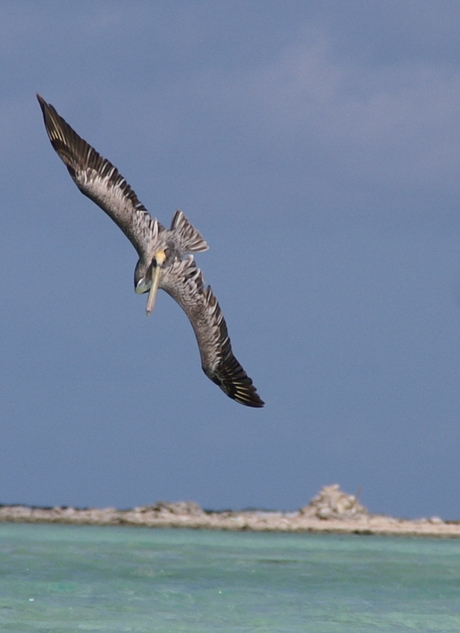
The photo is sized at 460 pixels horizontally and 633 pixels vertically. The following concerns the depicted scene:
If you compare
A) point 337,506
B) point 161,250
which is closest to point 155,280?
point 161,250

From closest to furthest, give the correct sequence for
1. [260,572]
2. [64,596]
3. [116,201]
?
[116,201]
[64,596]
[260,572]

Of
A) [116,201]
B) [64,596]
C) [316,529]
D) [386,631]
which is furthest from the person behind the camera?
[316,529]

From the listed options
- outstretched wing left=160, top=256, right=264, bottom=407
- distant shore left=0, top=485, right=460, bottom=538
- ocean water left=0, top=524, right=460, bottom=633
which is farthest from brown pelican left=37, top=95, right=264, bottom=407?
distant shore left=0, top=485, right=460, bottom=538

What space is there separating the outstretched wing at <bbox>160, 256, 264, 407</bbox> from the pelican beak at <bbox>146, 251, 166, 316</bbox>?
14cm

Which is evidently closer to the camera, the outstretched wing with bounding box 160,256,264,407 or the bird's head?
the bird's head

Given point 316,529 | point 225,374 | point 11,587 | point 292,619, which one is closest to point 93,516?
point 316,529

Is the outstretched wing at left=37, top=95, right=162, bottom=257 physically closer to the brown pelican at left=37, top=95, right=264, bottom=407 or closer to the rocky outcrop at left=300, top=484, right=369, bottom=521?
the brown pelican at left=37, top=95, right=264, bottom=407

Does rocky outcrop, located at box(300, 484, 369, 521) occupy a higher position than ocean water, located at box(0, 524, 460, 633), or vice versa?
rocky outcrop, located at box(300, 484, 369, 521)

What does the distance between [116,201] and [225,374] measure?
248 cm

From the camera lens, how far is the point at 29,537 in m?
35.6

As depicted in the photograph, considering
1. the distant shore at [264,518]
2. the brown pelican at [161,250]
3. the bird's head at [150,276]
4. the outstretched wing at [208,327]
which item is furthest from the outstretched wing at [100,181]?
the distant shore at [264,518]

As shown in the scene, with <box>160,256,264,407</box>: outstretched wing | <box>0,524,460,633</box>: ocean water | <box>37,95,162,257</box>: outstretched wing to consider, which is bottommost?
<box>0,524,460,633</box>: ocean water

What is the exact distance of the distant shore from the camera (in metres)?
41.7

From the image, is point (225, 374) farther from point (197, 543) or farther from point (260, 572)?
point (197, 543)
